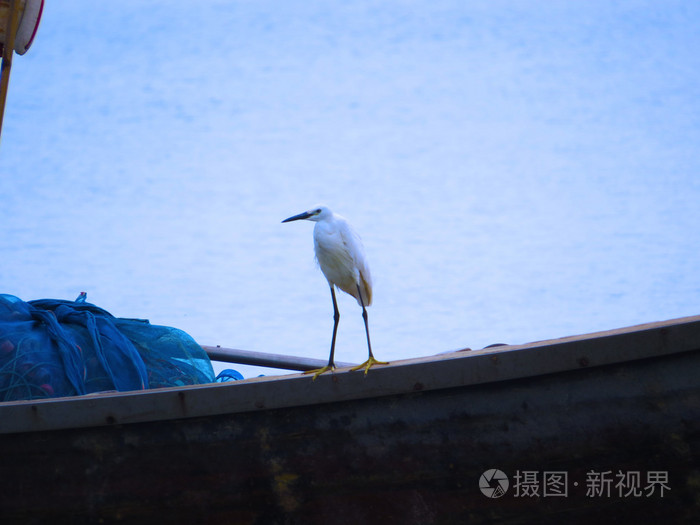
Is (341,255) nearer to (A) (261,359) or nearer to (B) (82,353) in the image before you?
(B) (82,353)

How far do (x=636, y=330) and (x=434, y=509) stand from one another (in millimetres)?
710

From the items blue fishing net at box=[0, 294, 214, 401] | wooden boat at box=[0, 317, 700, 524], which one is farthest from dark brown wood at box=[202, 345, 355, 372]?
wooden boat at box=[0, 317, 700, 524]

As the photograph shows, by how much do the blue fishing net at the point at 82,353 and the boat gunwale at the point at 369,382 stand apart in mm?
342

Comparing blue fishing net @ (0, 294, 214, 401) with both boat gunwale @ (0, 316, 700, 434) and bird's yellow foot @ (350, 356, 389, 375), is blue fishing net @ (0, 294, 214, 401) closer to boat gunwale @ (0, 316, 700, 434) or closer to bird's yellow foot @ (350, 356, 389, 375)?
boat gunwale @ (0, 316, 700, 434)

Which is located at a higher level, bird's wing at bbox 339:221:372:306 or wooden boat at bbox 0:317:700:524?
bird's wing at bbox 339:221:372:306

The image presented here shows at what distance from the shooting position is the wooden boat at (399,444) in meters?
1.61

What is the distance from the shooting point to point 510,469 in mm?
1689

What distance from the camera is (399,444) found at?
1735mm

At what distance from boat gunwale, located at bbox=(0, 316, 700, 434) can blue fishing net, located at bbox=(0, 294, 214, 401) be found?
342mm

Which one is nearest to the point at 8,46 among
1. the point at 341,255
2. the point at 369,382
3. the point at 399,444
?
the point at 341,255

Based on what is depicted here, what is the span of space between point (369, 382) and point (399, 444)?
0.62ft

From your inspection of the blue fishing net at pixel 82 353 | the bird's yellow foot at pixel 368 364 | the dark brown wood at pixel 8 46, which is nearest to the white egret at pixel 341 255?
the bird's yellow foot at pixel 368 364

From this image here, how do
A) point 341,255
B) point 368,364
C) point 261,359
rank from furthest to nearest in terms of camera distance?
point 261,359 → point 341,255 → point 368,364

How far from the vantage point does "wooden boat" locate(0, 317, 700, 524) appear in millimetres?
1613
